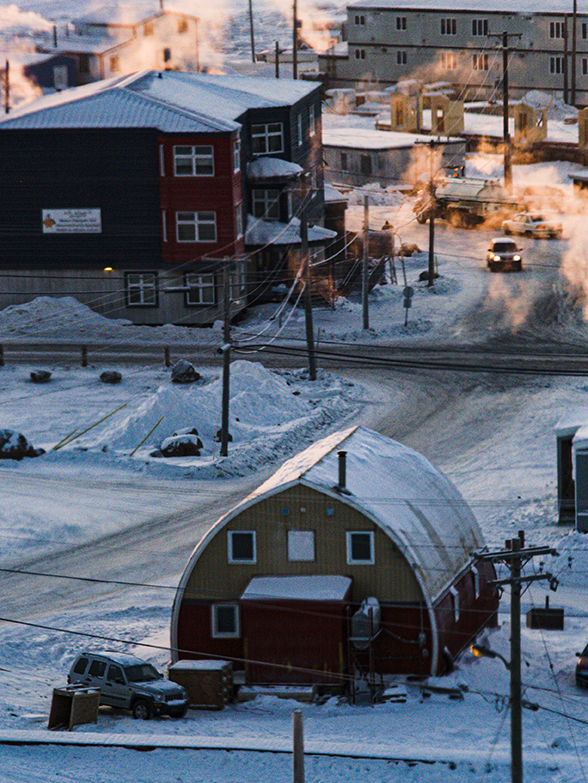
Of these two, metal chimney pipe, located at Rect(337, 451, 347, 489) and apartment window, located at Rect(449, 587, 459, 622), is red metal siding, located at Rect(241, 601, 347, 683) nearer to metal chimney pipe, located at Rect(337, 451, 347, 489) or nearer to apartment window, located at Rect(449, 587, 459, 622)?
metal chimney pipe, located at Rect(337, 451, 347, 489)

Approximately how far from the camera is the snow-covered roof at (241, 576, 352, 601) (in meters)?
28.9

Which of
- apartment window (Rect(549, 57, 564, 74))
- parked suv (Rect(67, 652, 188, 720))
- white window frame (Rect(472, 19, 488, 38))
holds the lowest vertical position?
parked suv (Rect(67, 652, 188, 720))

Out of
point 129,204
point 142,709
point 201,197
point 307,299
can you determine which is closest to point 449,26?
point 201,197

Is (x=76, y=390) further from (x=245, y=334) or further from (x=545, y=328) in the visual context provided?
(x=545, y=328)

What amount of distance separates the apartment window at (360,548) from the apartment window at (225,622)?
9.39ft

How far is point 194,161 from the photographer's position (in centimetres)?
5875

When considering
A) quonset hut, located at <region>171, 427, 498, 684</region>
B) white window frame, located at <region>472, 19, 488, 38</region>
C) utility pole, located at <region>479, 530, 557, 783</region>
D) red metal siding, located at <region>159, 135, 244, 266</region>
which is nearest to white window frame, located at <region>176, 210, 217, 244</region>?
red metal siding, located at <region>159, 135, 244, 266</region>

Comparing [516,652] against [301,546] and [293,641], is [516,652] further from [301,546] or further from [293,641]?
[301,546]

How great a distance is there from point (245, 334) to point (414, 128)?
44.4m

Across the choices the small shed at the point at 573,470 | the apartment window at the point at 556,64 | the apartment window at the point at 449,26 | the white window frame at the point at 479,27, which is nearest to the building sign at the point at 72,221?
the small shed at the point at 573,470

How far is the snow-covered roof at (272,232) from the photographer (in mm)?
62875

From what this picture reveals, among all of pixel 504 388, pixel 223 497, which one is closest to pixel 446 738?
pixel 223 497

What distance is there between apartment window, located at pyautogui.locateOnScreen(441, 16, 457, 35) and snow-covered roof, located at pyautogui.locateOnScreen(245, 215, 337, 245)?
47614 millimetres

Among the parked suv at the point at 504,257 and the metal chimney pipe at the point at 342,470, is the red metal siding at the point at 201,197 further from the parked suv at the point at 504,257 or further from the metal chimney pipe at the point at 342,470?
the metal chimney pipe at the point at 342,470
